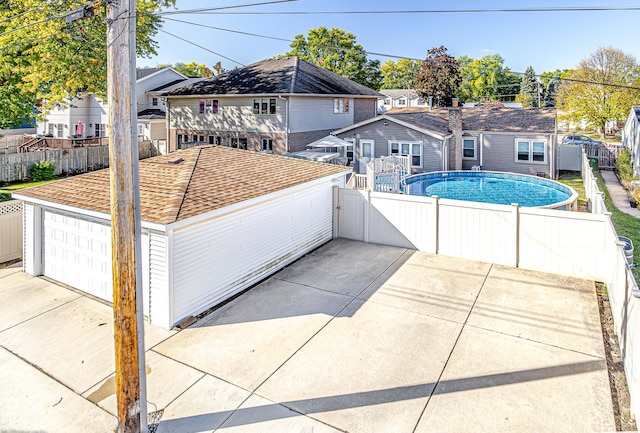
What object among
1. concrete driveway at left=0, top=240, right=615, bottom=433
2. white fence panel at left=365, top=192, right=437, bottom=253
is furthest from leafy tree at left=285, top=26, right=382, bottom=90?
concrete driveway at left=0, top=240, right=615, bottom=433

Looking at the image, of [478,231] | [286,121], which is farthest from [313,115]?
[478,231]

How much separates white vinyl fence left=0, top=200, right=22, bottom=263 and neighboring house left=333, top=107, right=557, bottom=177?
664 inches

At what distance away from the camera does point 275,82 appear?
2600cm

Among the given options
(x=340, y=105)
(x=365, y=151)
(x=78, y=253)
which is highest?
(x=340, y=105)

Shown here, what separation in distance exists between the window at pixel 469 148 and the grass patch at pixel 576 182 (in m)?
5.08

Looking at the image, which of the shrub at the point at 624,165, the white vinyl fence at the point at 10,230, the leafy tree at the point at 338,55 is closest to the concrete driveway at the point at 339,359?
the white vinyl fence at the point at 10,230

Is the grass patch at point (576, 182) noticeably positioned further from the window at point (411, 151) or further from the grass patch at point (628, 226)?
the window at point (411, 151)

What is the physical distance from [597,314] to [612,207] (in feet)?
34.9

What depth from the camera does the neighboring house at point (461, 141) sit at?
78.7ft

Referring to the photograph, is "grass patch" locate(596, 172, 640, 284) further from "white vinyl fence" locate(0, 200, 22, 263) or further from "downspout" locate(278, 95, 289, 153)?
"white vinyl fence" locate(0, 200, 22, 263)

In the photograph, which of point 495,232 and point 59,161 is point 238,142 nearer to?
point 59,161

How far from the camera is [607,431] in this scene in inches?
211

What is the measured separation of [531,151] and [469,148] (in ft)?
11.5

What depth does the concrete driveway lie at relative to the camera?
18.7ft
